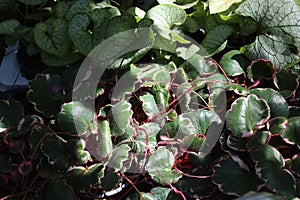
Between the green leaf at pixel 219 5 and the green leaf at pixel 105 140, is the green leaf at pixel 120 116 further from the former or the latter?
the green leaf at pixel 219 5

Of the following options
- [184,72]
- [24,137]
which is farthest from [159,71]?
[24,137]

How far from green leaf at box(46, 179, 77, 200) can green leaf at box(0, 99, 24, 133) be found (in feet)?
0.63

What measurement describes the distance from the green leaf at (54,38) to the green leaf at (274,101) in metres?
0.53

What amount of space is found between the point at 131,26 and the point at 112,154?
35 centimetres

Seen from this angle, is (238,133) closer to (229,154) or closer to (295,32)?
(229,154)

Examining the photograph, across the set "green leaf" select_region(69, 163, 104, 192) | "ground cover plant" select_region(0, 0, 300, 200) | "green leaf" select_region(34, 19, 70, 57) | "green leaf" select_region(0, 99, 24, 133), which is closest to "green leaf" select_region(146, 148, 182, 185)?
"ground cover plant" select_region(0, 0, 300, 200)

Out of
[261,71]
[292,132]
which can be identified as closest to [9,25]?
[261,71]

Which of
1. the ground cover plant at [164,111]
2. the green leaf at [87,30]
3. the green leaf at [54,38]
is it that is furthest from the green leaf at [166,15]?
the green leaf at [54,38]

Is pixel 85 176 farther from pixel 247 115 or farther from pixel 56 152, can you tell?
pixel 247 115

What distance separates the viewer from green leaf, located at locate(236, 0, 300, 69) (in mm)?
1237

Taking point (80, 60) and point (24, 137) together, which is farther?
point (80, 60)

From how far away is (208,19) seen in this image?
1332 millimetres

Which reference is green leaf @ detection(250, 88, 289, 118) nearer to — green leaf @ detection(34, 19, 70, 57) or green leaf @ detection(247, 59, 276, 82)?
green leaf @ detection(247, 59, 276, 82)

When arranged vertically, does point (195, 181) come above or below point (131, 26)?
below
